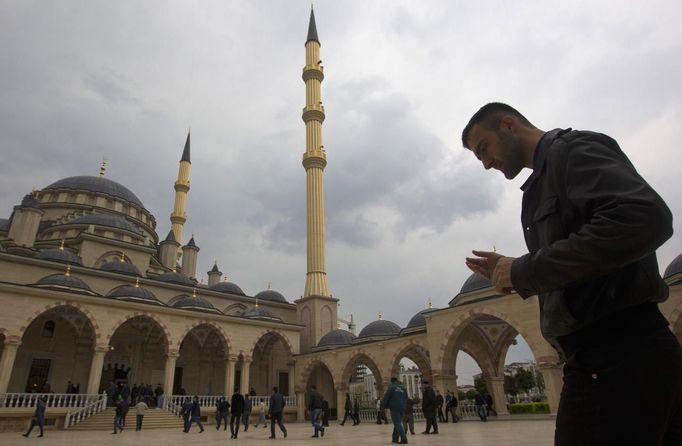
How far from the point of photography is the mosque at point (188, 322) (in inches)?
615

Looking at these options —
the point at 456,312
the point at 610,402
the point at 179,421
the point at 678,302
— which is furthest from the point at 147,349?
the point at 610,402

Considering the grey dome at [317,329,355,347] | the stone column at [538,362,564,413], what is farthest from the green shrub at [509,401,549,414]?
the grey dome at [317,329,355,347]

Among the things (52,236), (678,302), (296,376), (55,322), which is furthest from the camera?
(52,236)

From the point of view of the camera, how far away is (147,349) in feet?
68.2

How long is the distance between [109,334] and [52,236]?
11.1 metres

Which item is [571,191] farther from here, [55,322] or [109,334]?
[55,322]

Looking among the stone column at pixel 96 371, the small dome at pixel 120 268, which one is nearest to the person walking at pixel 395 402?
the stone column at pixel 96 371

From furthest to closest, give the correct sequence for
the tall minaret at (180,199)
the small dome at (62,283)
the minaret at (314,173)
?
the tall minaret at (180,199)
the minaret at (314,173)
the small dome at (62,283)

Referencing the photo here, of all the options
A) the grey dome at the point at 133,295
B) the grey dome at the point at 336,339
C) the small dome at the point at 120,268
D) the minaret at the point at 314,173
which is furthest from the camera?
the minaret at the point at 314,173

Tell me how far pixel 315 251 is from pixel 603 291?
75.9ft

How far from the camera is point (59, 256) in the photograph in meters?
20.0

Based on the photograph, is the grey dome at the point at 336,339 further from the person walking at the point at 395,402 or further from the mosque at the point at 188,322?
the person walking at the point at 395,402

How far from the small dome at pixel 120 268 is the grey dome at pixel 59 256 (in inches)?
49.6

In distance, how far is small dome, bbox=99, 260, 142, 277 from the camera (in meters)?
21.5
